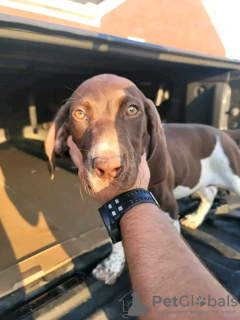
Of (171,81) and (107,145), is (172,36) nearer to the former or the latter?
(171,81)

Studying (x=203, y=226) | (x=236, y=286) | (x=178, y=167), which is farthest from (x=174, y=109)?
(x=236, y=286)

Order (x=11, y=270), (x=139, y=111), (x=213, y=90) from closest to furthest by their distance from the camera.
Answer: (x=139, y=111) → (x=11, y=270) → (x=213, y=90)

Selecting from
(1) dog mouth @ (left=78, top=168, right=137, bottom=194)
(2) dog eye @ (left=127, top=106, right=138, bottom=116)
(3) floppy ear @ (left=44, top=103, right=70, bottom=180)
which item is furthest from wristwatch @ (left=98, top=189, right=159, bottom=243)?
(3) floppy ear @ (left=44, top=103, right=70, bottom=180)

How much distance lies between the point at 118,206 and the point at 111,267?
893 millimetres

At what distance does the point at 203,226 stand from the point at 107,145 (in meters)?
1.89

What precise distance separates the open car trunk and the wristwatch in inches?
26.8

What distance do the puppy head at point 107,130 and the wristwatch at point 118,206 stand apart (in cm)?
7

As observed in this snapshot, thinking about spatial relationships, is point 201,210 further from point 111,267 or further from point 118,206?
point 118,206

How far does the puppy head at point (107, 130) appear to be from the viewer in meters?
1.61

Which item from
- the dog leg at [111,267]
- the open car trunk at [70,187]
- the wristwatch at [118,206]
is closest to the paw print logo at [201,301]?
the wristwatch at [118,206]

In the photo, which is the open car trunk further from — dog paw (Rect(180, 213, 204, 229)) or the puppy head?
the puppy head

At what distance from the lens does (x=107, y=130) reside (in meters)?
1.80

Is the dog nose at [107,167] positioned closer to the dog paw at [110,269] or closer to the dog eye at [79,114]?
the dog eye at [79,114]

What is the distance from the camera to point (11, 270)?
2301 mm
